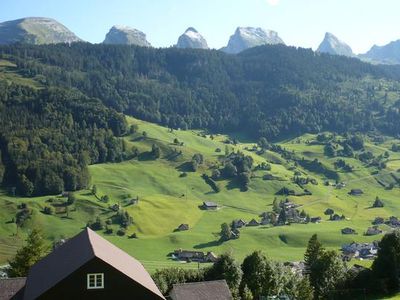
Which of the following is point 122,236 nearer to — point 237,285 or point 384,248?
point 237,285

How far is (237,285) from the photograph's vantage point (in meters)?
74.1

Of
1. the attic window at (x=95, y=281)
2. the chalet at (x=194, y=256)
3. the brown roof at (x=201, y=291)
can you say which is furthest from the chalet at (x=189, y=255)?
the attic window at (x=95, y=281)

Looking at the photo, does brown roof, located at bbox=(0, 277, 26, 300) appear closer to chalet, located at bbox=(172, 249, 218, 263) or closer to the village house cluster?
chalet, located at bbox=(172, 249, 218, 263)

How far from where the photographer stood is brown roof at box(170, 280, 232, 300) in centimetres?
5800

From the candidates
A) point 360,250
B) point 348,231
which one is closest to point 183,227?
point 348,231

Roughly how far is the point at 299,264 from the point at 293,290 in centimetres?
7635

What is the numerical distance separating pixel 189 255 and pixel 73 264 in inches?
4965

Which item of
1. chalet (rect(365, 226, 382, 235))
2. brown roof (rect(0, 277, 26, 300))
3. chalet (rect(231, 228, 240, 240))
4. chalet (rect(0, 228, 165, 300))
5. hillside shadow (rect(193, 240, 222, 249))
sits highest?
chalet (rect(0, 228, 165, 300))

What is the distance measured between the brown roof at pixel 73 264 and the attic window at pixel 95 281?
3.95ft

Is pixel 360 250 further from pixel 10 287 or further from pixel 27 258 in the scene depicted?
pixel 10 287

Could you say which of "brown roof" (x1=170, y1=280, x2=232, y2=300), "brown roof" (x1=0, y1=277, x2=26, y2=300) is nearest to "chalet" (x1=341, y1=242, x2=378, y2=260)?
"brown roof" (x1=170, y1=280, x2=232, y2=300)

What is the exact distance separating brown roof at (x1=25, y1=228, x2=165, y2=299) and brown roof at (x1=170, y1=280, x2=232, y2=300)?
1228 cm

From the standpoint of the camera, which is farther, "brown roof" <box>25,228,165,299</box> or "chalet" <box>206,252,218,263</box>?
"chalet" <box>206,252,218,263</box>

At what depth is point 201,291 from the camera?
5919 cm
